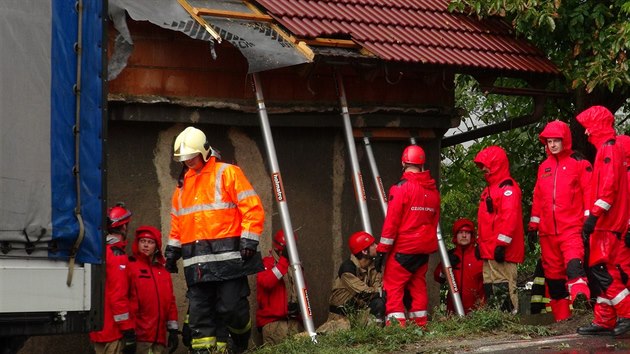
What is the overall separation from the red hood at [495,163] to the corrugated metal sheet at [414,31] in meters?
0.87

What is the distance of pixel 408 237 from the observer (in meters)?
11.5

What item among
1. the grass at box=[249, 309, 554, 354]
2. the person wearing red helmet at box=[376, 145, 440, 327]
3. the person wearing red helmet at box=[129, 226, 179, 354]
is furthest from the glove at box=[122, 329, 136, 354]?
the person wearing red helmet at box=[376, 145, 440, 327]

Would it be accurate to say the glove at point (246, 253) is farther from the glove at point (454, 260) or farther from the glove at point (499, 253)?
the glove at point (454, 260)

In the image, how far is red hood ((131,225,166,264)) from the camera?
1109cm

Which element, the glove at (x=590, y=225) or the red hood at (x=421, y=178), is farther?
the red hood at (x=421, y=178)

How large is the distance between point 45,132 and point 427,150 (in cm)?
713

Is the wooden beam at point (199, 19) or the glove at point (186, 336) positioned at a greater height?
the wooden beam at point (199, 19)

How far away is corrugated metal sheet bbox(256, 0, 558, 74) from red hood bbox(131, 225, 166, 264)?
86.3 inches

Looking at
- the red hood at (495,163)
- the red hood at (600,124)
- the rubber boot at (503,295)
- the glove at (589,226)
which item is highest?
the red hood at (600,124)

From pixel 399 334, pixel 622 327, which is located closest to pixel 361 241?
pixel 399 334

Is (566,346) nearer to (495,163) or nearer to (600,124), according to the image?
(600,124)

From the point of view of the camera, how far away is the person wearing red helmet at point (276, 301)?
11789 mm

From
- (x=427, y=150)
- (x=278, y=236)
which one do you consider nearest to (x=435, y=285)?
(x=427, y=150)

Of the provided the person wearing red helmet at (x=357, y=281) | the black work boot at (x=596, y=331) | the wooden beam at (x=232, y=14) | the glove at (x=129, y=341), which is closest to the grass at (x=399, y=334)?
the black work boot at (x=596, y=331)
